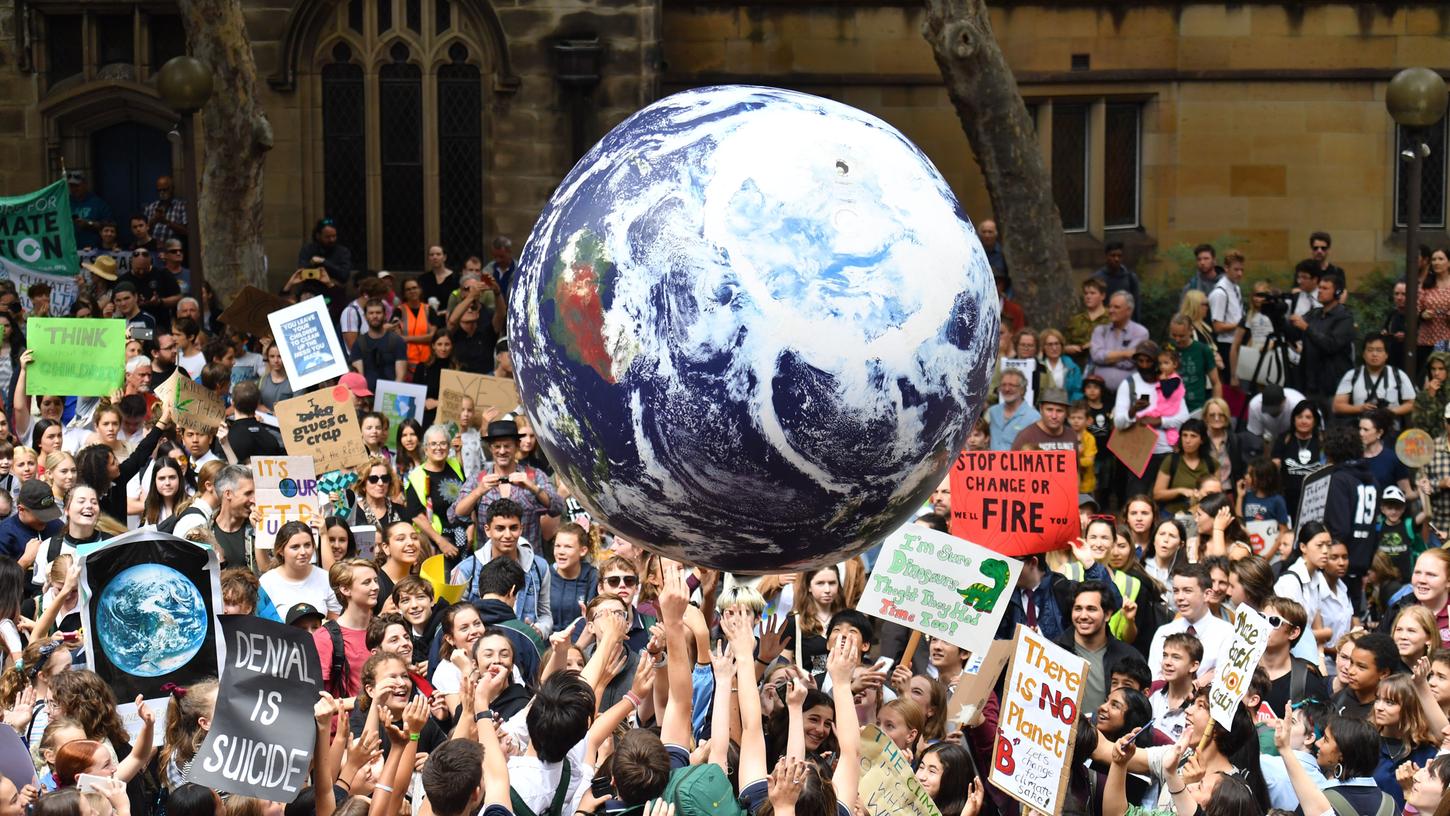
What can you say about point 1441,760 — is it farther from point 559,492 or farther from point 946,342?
point 559,492

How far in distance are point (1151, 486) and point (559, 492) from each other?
13.0 feet

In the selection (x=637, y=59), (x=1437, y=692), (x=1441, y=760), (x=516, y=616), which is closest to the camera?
(x=1441, y=760)

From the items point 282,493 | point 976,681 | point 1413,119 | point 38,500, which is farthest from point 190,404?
point 1413,119

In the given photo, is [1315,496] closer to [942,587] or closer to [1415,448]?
[1415,448]

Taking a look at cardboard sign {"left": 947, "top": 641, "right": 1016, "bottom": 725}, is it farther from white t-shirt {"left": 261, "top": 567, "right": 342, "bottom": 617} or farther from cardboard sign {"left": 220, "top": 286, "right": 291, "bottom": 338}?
cardboard sign {"left": 220, "top": 286, "right": 291, "bottom": 338}

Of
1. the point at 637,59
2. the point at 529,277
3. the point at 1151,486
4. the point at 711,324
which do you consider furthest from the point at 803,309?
the point at 637,59

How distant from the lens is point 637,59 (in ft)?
66.1

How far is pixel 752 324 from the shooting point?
17.2ft

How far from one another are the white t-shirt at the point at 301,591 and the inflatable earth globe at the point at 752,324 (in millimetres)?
4525

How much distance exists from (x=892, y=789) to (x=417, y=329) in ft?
33.2

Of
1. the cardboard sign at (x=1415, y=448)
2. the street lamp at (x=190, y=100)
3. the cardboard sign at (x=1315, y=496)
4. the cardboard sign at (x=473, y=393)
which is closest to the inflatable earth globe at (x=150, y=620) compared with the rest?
the cardboard sign at (x=473, y=393)

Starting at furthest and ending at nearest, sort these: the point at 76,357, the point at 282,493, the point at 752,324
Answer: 1. the point at 76,357
2. the point at 282,493
3. the point at 752,324

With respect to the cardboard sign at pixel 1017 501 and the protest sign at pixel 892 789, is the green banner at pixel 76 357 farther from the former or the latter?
the protest sign at pixel 892 789

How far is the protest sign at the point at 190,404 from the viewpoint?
13.1m
